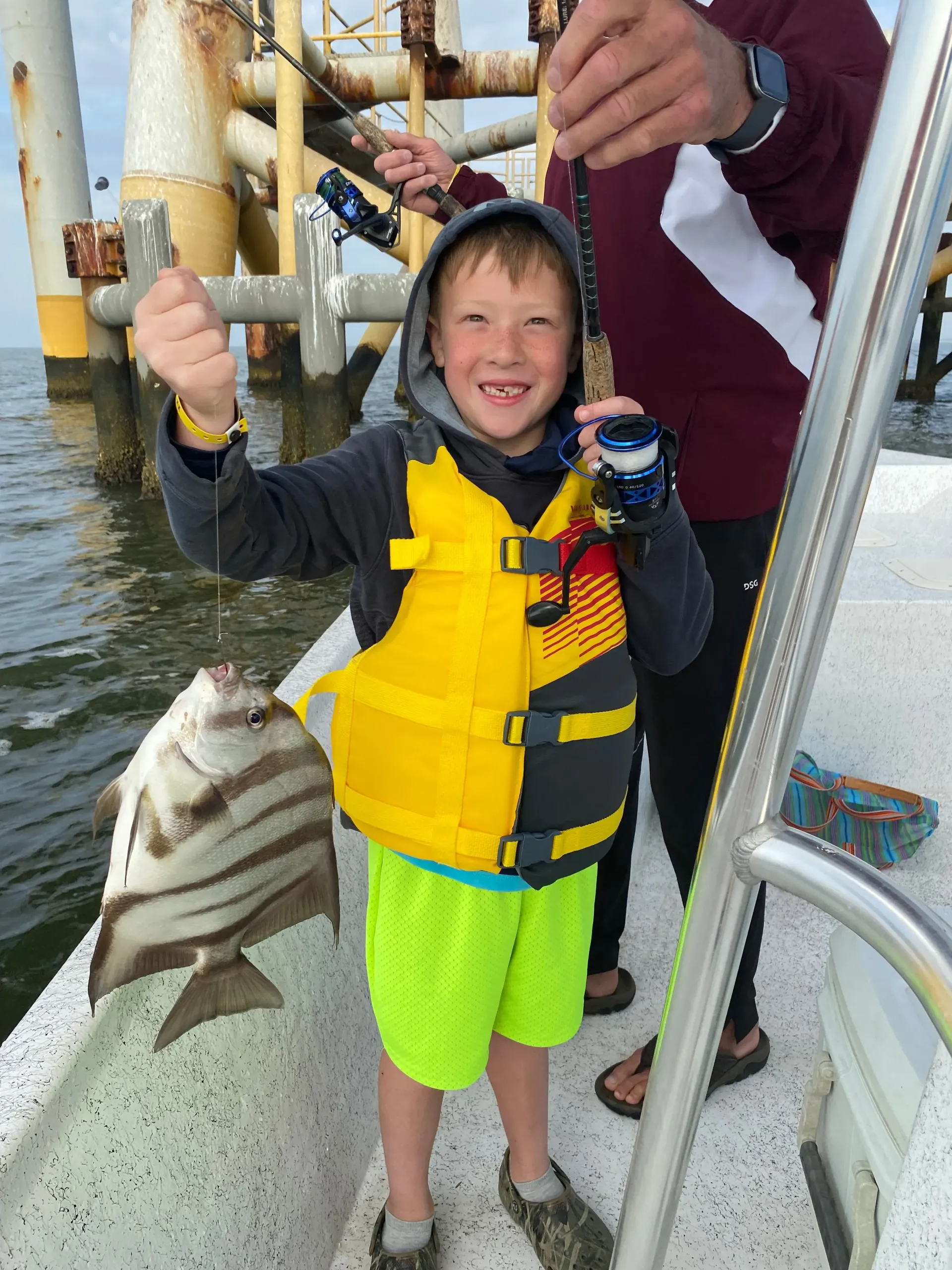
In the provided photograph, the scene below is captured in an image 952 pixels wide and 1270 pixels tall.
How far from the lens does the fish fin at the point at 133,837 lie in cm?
108

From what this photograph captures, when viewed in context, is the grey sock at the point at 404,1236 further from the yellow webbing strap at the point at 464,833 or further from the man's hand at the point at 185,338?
the man's hand at the point at 185,338

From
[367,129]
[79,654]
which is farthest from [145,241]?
[367,129]

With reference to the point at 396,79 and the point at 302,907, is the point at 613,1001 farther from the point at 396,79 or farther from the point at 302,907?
the point at 396,79

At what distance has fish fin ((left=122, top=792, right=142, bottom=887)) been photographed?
108 centimetres

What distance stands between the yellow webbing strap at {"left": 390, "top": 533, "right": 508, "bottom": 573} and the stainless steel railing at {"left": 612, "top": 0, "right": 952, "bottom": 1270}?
592 mm

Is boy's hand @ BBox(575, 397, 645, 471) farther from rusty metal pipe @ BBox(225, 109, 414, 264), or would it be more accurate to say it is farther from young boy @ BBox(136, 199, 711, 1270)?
rusty metal pipe @ BBox(225, 109, 414, 264)

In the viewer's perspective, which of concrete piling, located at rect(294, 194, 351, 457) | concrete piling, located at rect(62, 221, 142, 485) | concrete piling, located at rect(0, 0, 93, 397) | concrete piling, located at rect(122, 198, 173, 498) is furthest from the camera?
concrete piling, located at rect(0, 0, 93, 397)

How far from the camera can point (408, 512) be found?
141 cm

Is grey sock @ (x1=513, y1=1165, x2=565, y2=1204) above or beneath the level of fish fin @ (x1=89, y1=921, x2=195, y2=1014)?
beneath

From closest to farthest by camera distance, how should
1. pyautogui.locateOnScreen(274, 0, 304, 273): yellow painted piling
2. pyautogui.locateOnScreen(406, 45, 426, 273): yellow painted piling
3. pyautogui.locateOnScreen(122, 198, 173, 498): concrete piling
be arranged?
pyautogui.locateOnScreen(122, 198, 173, 498): concrete piling → pyautogui.locateOnScreen(274, 0, 304, 273): yellow painted piling → pyautogui.locateOnScreen(406, 45, 426, 273): yellow painted piling

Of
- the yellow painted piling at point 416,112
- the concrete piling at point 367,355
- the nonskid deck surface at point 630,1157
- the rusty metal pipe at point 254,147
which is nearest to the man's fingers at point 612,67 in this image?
the nonskid deck surface at point 630,1157

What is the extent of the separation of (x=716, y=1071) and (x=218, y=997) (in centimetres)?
125

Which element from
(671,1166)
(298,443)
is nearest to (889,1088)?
Result: (671,1166)

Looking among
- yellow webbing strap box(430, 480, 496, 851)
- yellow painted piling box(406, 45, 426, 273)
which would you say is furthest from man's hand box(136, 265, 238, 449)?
yellow painted piling box(406, 45, 426, 273)
